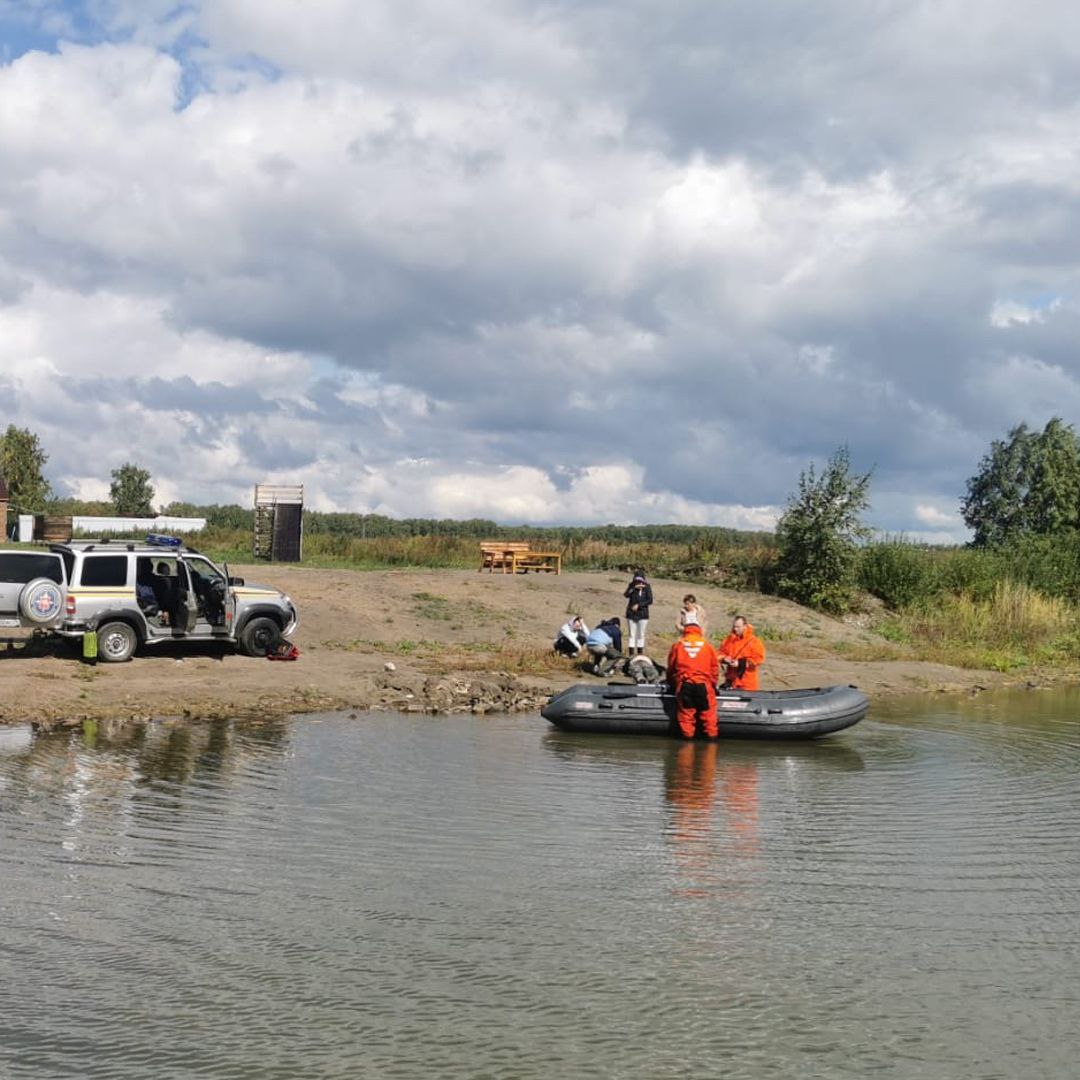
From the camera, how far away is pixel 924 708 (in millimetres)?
23984

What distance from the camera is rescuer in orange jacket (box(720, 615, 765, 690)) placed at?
19.8 meters

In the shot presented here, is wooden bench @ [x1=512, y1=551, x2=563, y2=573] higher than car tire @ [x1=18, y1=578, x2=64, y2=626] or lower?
higher

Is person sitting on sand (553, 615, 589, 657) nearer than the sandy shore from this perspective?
No

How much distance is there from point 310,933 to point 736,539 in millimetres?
40343

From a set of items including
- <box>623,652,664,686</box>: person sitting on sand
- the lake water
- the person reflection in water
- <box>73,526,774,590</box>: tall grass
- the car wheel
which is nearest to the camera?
the lake water

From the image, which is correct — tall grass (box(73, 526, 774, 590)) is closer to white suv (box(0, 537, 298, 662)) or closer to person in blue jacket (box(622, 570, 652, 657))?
person in blue jacket (box(622, 570, 652, 657))

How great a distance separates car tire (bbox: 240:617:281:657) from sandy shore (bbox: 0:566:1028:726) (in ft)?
0.80

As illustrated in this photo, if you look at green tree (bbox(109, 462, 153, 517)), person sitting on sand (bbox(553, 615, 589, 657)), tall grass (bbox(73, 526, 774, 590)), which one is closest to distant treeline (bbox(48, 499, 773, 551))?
green tree (bbox(109, 462, 153, 517))

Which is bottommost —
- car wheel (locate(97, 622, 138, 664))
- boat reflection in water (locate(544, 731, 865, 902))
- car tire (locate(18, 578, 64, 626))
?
boat reflection in water (locate(544, 731, 865, 902))

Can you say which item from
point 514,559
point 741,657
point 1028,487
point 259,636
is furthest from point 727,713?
point 1028,487

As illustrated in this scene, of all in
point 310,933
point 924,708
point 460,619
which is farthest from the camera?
point 460,619

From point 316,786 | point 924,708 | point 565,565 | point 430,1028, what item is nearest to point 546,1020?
point 430,1028

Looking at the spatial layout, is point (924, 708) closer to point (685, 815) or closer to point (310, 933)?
point (685, 815)

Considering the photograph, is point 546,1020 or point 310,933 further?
point 310,933
